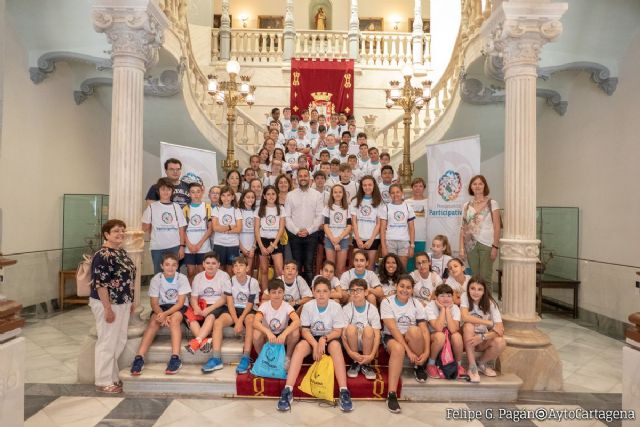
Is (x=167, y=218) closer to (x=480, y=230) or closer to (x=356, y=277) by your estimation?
(x=356, y=277)

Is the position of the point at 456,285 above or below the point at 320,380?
above

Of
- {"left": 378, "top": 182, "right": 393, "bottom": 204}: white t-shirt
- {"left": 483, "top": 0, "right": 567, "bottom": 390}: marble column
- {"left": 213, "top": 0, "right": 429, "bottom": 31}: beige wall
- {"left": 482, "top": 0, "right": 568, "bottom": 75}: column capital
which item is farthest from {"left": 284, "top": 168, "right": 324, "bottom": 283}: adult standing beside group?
{"left": 213, "top": 0, "right": 429, "bottom": 31}: beige wall

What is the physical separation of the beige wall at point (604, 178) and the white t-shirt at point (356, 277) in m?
4.20

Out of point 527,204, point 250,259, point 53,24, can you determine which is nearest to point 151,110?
point 53,24

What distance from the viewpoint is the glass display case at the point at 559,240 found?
8211 mm

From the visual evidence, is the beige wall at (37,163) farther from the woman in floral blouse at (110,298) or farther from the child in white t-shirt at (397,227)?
the child in white t-shirt at (397,227)

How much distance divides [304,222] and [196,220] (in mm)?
1335

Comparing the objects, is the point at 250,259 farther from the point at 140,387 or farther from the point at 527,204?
the point at 527,204

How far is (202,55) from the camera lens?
14445 mm

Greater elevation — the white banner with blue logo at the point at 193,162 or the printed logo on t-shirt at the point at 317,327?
the white banner with blue logo at the point at 193,162

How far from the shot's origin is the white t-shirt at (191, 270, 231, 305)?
16.6 ft

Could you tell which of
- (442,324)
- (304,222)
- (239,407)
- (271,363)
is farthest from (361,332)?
(304,222)

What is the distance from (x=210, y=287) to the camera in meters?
5.06

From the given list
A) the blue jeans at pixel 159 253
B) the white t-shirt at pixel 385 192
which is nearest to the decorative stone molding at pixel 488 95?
the white t-shirt at pixel 385 192
